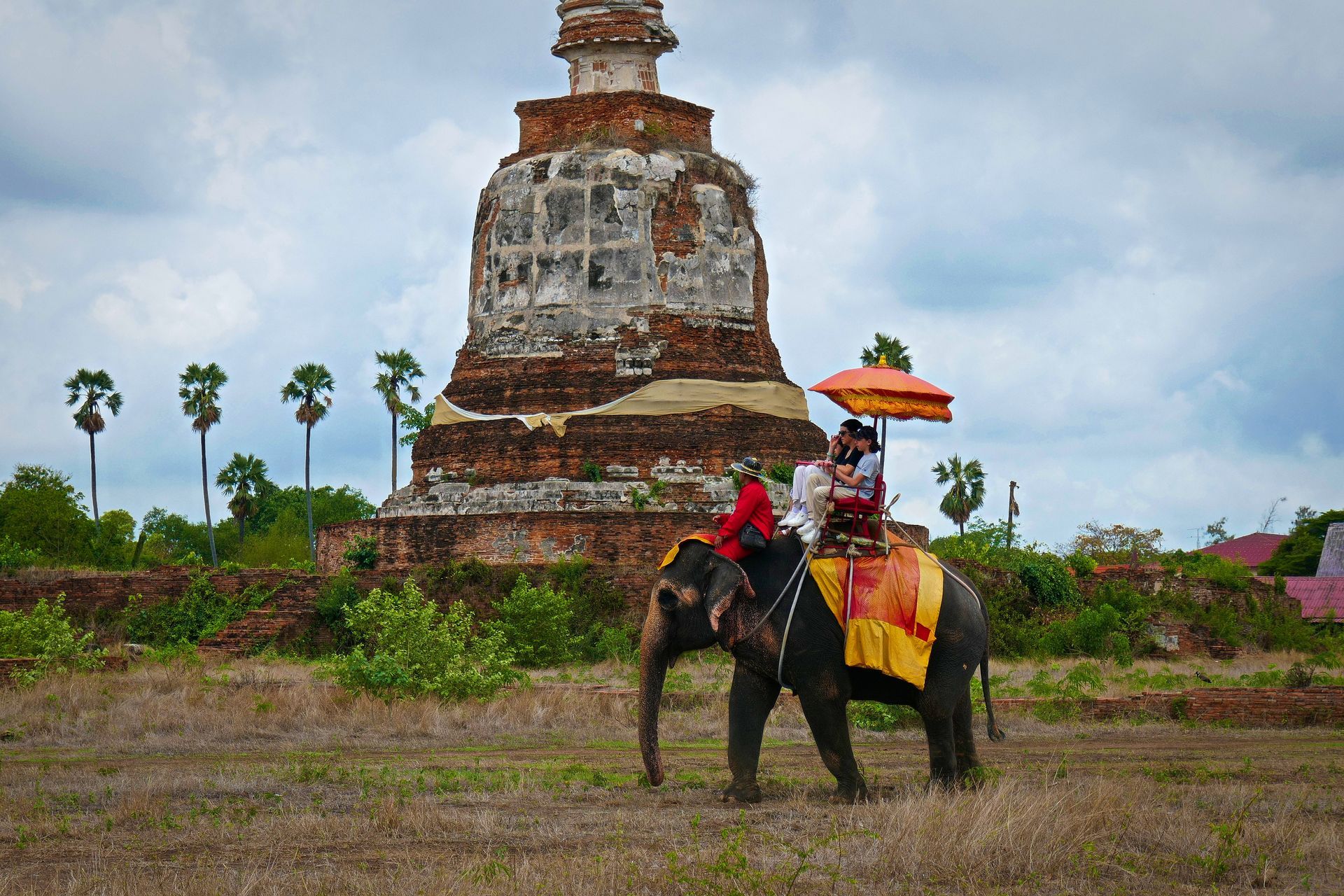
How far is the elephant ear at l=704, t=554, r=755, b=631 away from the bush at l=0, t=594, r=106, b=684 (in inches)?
476

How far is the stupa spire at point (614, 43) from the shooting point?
107 ft

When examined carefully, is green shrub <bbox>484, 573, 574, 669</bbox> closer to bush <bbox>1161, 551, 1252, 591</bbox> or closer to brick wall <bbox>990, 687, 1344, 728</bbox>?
brick wall <bbox>990, 687, 1344, 728</bbox>

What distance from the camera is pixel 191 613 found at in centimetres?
2717

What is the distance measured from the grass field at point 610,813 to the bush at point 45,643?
4.19m

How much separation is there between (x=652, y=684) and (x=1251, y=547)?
6335 centimetres

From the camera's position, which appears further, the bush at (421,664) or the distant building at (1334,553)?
the distant building at (1334,553)

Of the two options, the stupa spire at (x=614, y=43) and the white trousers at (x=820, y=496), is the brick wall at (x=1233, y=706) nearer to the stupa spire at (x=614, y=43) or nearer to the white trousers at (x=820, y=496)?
the white trousers at (x=820, y=496)

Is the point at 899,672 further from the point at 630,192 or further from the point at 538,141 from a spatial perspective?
the point at 538,141

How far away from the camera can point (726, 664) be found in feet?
74.9

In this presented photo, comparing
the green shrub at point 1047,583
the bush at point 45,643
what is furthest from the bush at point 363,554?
the green shrub at point 1047,583

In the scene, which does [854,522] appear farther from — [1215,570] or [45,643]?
[1215,570]

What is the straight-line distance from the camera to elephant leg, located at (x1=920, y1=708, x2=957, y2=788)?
35.5ft

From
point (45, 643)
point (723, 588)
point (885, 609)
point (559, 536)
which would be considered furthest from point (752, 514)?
point (559, 536)

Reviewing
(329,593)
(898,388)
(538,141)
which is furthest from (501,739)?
(538,141)
